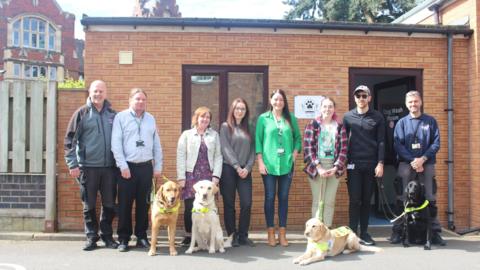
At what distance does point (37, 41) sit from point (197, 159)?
41664mm

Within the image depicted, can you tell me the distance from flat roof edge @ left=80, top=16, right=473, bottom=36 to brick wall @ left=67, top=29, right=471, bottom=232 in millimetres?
165

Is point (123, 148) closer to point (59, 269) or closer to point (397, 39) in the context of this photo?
point (59, 269)

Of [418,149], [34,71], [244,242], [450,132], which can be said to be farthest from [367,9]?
[34,71]

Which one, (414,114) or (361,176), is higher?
(414,114)

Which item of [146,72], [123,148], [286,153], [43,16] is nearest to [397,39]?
[286,153]

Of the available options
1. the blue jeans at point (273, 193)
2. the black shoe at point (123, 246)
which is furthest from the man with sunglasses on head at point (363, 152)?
the black shoe at point (123, 246)

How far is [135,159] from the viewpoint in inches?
235

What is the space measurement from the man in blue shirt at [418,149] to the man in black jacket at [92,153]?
400cm

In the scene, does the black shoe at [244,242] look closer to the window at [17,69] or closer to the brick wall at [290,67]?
the brick wall at [290,67]

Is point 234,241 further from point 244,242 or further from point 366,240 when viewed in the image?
point 366,240

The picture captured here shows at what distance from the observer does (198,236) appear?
5969 mm

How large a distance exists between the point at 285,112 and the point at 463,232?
11.6ft

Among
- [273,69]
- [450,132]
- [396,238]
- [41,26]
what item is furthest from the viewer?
[41,26]

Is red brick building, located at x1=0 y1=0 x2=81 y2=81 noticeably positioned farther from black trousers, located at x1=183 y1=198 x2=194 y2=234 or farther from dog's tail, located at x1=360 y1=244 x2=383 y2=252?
dog's tail, located at x1=360 y1=244 x2=383 y2=252
